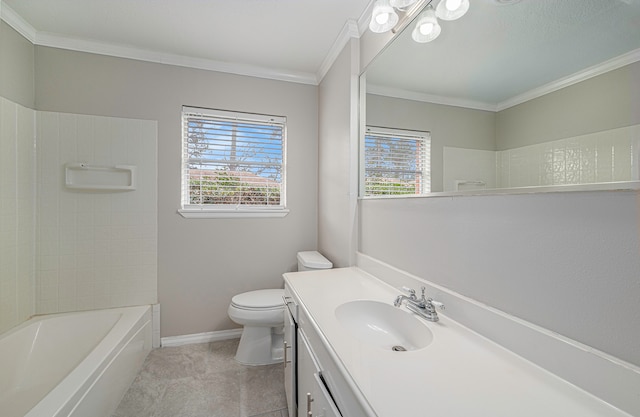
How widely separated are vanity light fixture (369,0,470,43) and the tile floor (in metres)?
2.12

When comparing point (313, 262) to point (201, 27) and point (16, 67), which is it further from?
point (16, 67)

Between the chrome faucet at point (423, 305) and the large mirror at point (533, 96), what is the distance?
1.47 ft

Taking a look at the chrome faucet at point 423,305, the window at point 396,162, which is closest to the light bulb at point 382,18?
the window at point 396,162

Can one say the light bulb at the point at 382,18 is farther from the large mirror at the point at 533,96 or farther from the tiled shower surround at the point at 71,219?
the tiled shower surround at the point at 71,219

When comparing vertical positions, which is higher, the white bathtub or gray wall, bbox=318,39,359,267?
gray wall, bbox=318,39,359,267

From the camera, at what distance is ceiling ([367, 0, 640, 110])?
1.97ft

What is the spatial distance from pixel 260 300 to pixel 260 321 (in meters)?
0.15

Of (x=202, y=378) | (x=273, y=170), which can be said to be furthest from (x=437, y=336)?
(x=273, y=170)

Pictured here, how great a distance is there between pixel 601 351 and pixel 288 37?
221 centimetres

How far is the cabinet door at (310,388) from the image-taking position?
0.80m

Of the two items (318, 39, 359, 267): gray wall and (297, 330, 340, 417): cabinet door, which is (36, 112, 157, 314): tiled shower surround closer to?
(318, 39, 359, 267): gray wall

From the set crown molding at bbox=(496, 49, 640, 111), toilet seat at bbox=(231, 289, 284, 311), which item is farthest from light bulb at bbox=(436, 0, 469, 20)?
toilet seat at bbox=(231, 289, 284, 311)

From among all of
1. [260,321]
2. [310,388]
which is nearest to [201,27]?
[260,321]

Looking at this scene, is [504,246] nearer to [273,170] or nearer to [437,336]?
[437,336]
